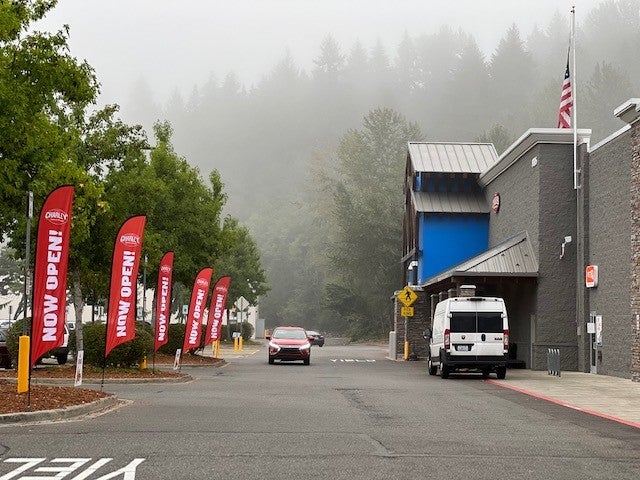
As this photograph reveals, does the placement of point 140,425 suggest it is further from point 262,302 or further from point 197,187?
point 262,302

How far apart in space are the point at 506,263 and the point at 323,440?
85.4 ft

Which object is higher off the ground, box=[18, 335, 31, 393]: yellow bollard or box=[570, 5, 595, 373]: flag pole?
box=[570, 5, 595, 373]: flag pole

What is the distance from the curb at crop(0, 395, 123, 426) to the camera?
14133 mm

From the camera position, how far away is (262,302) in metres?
138

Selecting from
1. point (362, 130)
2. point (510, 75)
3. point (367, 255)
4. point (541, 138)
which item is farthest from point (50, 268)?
point (510, 75)

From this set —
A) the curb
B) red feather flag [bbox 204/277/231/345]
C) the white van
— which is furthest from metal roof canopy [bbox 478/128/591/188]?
the curb

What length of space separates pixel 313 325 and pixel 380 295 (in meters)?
43.0

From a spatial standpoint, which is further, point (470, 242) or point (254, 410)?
point (470, 242)

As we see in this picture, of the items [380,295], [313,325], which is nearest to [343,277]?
[380,295]

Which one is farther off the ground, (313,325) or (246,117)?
(246,117)

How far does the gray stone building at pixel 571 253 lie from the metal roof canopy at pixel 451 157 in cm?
747

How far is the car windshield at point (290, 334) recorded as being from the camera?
1576 inches

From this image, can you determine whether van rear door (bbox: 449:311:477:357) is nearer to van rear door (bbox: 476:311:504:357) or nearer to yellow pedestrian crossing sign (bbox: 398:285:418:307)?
van rear door (bbox: 476:311:504:357)

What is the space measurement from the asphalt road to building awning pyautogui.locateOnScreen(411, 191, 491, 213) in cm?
2708
